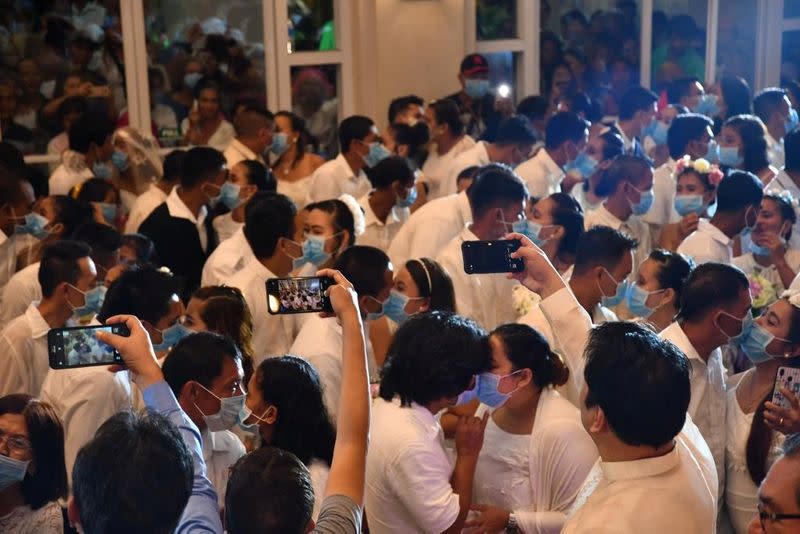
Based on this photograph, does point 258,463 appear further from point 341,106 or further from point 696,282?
point 341,106

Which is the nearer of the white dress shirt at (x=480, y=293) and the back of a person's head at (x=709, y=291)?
the back of a person's head at (x=709, y=291)

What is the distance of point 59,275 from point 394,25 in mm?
5613

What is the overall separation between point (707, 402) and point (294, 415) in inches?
54.6

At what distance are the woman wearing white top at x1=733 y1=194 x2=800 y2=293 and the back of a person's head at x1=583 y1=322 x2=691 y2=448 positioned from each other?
9.57ft

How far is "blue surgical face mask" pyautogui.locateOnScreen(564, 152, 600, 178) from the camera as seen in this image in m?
6.98

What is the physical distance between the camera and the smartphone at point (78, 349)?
9.29 feet

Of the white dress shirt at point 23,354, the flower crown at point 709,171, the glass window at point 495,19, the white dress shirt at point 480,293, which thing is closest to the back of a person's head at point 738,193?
the flower crown at point 709,171

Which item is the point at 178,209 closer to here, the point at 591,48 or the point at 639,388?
the point at 639,388

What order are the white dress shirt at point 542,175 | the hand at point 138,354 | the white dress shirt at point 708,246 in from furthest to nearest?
1. the white dress shirt at point 542,175
2. the white dress shirt at point 708,246
3. the hand at point 138,354

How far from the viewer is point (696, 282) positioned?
3.63m

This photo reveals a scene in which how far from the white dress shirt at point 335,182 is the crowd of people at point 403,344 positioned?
0.07ft

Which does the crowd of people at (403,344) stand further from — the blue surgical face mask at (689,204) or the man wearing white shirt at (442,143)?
the man wearing white shirt at (442,143)

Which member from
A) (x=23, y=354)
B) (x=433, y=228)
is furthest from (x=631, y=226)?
(x=23, y=354)

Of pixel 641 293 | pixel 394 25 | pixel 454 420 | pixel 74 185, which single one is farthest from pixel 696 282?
pixel 394 25
